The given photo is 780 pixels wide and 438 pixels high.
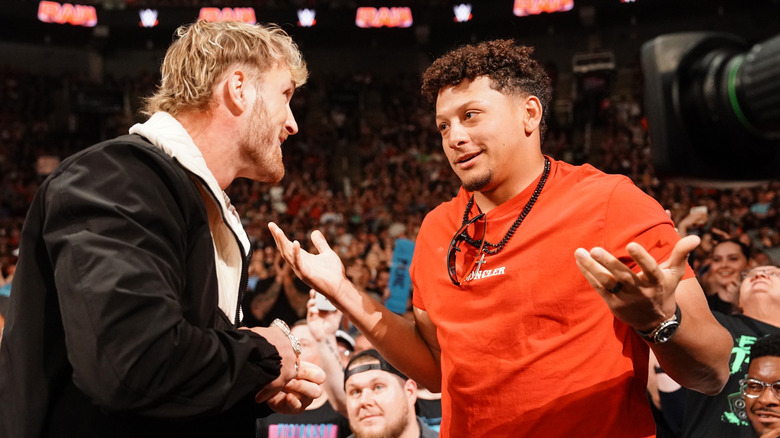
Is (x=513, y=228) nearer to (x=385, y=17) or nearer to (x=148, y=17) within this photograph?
(x=385, y=17)

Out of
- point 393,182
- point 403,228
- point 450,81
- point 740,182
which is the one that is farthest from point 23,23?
point 740,182

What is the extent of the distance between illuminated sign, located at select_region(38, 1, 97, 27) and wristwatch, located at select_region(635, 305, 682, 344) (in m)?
17.5

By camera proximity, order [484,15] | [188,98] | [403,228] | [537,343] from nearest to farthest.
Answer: [188,98]
[537,343]
[403,228]
[484,15]

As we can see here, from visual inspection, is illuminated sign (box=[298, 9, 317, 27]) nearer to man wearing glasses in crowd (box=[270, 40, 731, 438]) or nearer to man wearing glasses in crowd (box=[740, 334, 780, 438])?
man wearing glasses in crowd (box=[740, 334, 780, 438])

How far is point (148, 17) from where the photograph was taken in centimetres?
1678

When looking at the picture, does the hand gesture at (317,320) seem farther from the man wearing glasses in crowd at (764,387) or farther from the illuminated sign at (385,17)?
the illuminated sign at (385,17)

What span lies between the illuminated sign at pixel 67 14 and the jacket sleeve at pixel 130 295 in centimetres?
1709

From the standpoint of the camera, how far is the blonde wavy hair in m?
1.68

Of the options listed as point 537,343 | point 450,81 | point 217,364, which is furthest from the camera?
point 450,81

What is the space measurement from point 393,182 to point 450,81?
1100cm

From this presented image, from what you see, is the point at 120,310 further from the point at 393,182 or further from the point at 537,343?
the point at 393,182

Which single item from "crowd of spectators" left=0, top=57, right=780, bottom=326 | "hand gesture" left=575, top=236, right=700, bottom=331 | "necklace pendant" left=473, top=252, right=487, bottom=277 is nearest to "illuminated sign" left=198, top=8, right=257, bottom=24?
"crowd of spectators" left=0, top=57, right=780, bottom=326

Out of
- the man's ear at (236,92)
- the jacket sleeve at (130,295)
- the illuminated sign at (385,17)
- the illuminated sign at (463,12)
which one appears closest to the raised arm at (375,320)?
the man's ear at (236,92)

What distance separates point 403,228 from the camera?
9.70m
